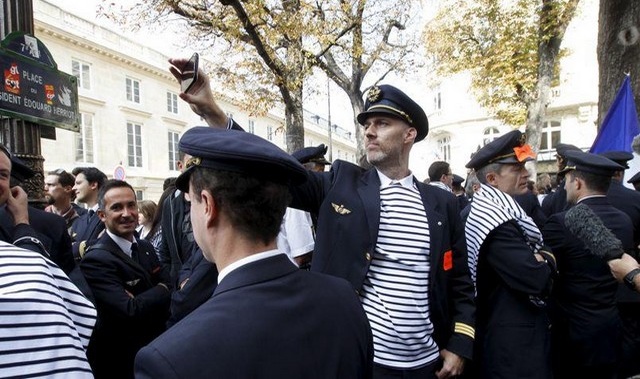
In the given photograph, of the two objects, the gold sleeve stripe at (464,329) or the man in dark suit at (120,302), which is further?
the man in dark suit at (120,302)

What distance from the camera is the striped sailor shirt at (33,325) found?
132cm

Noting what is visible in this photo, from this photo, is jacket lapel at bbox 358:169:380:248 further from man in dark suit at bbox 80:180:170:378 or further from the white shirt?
man in dark suit at bbox 80:180:170:378

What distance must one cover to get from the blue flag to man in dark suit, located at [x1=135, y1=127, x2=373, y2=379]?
5648 millimetres

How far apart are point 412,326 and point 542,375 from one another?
3.23 feet

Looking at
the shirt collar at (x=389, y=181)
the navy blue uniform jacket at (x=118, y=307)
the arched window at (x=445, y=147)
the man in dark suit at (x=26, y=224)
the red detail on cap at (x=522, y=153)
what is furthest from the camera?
the arched window at (x=445, y=147)

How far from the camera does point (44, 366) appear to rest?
4.51ft

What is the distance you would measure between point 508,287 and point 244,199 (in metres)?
2.22

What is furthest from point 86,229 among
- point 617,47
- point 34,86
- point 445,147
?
point 445,147

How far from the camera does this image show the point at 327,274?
215cm

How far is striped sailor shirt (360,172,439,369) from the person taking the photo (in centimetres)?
250

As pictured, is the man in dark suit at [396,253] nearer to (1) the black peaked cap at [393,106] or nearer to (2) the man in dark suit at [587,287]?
(1) the black peaked cap at [393,106]

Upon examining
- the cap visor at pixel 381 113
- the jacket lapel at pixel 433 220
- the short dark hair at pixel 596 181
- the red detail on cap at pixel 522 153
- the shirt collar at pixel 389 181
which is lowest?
the jacket lapel at pixel 433 220

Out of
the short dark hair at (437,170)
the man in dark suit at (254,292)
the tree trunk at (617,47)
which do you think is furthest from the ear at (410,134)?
the short dark hair at (437,170)

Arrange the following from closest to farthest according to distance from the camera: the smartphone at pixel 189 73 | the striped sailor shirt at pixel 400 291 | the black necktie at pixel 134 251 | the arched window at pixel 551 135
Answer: the smartphone at pixel 189 73 < the striped sailor shirt at pixel 400 291 < the black necktie at pixel 134 251 < the arched window at pixel 551 135
